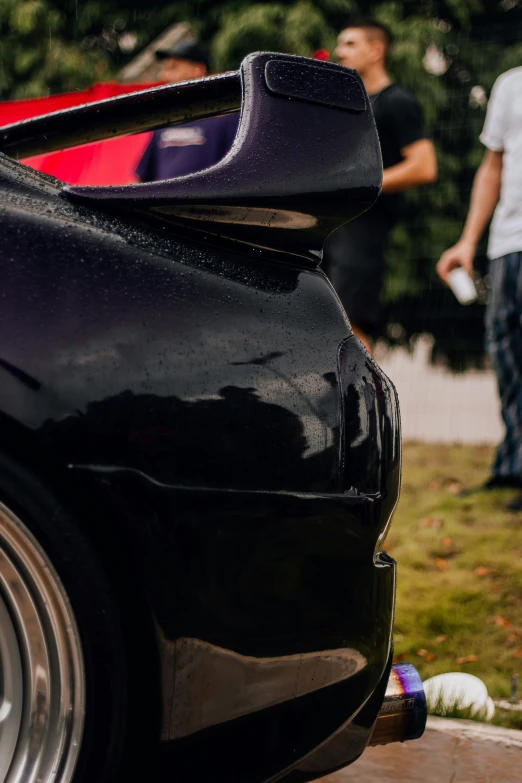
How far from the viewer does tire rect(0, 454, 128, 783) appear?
53.0 inches

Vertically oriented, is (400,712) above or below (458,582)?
below

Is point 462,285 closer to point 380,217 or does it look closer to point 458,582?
point 380,217

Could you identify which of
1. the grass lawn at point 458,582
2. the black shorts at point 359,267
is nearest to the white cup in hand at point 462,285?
the black shorts at point 359,267

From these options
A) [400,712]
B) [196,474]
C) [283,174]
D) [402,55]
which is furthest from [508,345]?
[402,55]

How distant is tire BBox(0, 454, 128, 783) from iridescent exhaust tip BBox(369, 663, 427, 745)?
0.58m

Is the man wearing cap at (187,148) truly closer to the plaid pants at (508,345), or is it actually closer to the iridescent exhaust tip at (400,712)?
the plaid pants at (508,345)

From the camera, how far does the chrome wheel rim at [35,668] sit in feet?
4.49

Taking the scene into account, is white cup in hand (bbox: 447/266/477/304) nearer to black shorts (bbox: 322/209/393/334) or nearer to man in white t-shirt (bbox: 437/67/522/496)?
man in white t-shirt (bbox: 437/67/522/496)

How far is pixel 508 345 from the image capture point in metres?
4.46

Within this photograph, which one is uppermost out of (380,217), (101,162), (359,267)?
(101,162)

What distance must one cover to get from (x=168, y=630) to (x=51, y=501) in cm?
25

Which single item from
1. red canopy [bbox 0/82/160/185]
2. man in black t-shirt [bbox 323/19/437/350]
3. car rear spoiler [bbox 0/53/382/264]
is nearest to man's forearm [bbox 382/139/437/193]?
man in black t-shirt [bbox 323/19/437/350]

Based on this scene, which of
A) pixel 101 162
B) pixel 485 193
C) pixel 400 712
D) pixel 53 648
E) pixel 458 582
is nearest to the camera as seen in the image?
pixel 53 648

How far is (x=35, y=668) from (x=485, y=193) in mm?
3827
